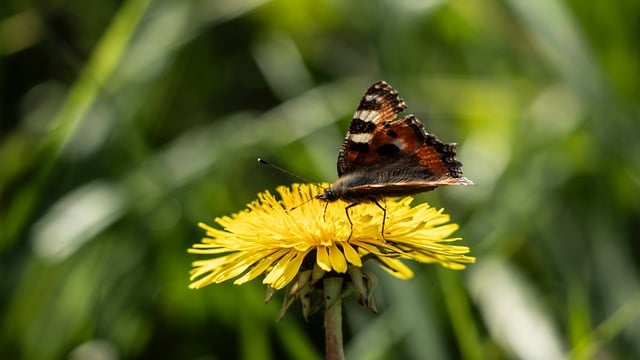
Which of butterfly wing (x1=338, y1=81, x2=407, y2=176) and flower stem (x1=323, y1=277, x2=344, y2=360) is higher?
butterfly wing (x1=338, y1=81, x2=407, y2=176)

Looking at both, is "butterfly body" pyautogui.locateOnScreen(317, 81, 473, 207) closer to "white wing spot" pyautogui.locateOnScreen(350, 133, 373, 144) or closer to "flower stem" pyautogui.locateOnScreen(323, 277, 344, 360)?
"white wing spot" pyautogui.locateOnScreen(350, 133, 373, 144)

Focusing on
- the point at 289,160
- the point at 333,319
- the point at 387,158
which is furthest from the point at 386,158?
the point at 289,160

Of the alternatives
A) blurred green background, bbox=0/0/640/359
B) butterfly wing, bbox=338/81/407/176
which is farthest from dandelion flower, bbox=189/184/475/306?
blurred green background, bbox=0/0/640/359

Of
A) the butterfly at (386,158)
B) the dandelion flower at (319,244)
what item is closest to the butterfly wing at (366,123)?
the butterfly at (386,158)

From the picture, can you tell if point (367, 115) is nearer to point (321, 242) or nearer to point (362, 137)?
point (362, 137)

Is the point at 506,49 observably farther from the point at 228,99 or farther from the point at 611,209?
the point at 228,99

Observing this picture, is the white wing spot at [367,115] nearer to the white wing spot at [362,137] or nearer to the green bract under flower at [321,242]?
the white wing spot at [362,137]

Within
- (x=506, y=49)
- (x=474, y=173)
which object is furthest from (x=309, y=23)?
(x=474, y=173)
